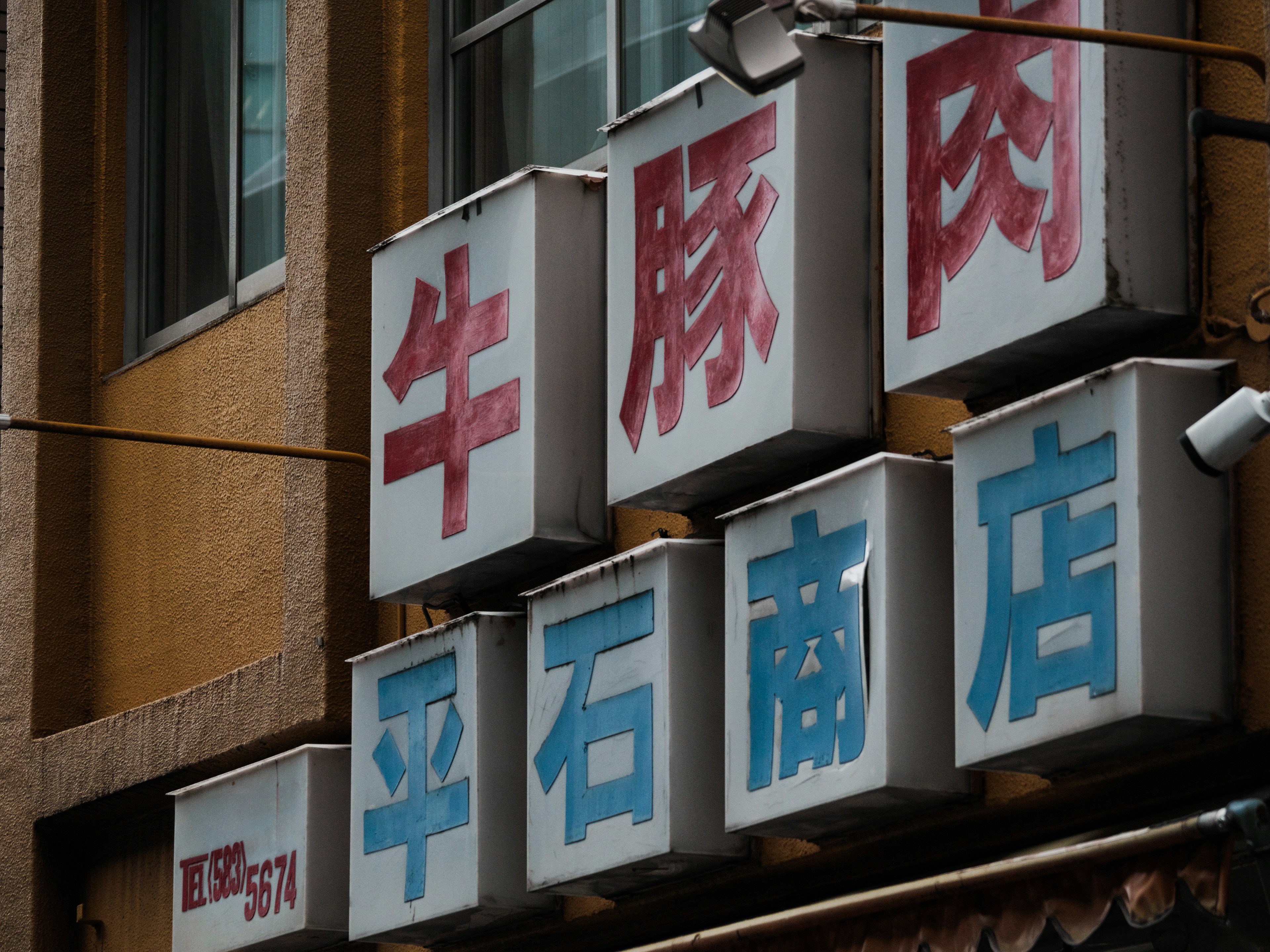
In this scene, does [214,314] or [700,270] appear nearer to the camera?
[700,270]

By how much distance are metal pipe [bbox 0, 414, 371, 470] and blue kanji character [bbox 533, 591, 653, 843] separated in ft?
6.07

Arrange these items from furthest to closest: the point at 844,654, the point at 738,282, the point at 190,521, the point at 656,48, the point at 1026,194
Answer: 1. the point at 190,521
2. the point at 656,48
3. the point at 738,282
4. the point at 844,654
5. the point at 1026,194

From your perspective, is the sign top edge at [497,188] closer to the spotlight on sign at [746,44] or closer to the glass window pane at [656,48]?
the glass window pane at [656,48]

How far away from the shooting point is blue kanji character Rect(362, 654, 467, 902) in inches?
405

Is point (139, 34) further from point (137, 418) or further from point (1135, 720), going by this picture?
point (1135, 720)

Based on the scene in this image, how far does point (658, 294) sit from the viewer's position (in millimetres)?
9461

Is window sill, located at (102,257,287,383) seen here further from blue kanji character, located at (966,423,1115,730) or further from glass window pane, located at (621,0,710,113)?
blue kanji character, located at (966,423,1115,730)

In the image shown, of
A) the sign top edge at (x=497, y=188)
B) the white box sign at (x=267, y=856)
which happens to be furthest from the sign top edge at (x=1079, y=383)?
the white box sign at (x=267, y=856)

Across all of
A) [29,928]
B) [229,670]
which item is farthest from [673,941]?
[29,928]

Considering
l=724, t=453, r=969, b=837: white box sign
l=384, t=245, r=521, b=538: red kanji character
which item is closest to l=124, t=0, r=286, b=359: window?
l=384, t=245, r=521, b=538: red kanji character

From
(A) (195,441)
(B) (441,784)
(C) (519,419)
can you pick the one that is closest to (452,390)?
(C) (519,419)

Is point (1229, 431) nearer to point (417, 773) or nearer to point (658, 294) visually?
point (658, 294)

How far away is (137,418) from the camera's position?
1386cm

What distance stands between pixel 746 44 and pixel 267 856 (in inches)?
238
